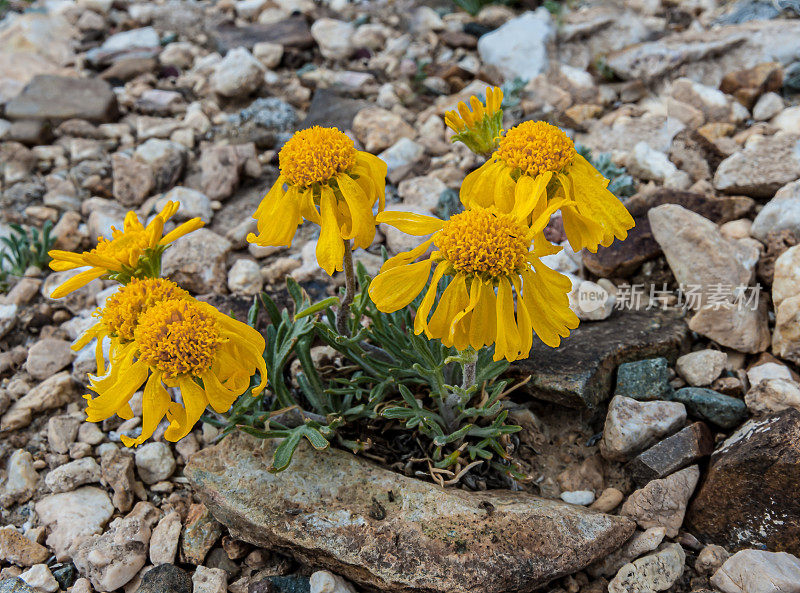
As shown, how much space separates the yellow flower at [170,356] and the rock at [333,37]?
421 cm

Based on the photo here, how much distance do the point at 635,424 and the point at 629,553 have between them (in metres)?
0.56

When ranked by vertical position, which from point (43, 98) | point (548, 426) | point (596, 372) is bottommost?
point (548, 426)

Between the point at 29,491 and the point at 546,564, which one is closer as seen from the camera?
the point at 546,564

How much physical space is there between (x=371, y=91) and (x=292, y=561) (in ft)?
13.4

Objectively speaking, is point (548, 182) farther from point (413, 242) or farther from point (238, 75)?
point (238, 75)

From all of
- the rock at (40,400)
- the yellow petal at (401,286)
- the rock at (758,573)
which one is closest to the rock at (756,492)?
the rock at (758,573)

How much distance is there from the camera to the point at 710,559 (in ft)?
8.62

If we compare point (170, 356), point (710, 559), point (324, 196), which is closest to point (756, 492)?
point (710, 559)

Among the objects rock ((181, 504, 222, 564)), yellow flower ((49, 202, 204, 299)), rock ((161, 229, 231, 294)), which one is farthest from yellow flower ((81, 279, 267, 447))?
rock ((161, 229, 231, 294))

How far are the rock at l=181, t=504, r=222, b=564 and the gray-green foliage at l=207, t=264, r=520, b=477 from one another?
413 millimetres

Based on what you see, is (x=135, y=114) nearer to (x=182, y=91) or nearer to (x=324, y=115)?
(x=182, y=91)

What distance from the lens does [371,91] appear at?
5637mm

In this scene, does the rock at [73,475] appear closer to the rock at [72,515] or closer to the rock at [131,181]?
the rock at [72,515]

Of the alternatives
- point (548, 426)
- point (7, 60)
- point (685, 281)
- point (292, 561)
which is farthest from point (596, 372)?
point (7, 60)
